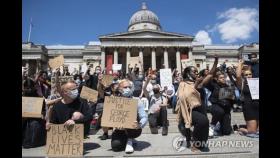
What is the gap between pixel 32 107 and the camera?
730 centimetres

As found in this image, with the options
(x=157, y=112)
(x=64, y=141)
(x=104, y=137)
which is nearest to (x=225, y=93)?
(x=157, y=112)

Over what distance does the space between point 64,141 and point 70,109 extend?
2.80ft

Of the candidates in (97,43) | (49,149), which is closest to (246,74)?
(49,149)

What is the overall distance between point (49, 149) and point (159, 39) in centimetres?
Answer: 5276

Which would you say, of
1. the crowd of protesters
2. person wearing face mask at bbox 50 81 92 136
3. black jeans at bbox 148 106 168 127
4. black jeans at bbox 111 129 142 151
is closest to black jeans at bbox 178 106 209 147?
the crowd of protesters

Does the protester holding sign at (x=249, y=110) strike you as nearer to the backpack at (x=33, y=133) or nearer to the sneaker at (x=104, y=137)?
the sneaker at (x=104, y=137)

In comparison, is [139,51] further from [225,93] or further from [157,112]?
[225,93]

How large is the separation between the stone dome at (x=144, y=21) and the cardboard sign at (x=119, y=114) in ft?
219

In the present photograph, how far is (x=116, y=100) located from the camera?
6.32 metres

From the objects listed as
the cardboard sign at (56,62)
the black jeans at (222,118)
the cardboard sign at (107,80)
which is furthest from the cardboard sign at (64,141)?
the cardboard sign at (56,62)

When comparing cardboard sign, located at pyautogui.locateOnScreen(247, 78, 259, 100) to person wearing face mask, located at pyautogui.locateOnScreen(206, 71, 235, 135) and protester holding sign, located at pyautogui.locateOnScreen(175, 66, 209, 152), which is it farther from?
protester holding sign, located at pyautogui.locateOnScreen(175, 66, 209, 152)
